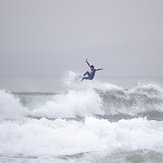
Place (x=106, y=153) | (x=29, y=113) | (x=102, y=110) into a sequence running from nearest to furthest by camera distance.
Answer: (x=106, y=153), (x=29, y=113), (x=102, y=110)

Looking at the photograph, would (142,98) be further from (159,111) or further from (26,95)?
(26,95)

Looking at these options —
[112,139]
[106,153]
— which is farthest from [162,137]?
[106,153]

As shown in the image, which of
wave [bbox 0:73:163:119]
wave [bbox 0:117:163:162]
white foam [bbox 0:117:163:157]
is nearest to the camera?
wave [bbox 0:117:163:162]

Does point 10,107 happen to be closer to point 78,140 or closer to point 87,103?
point 87,103

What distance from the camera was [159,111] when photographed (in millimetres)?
15766

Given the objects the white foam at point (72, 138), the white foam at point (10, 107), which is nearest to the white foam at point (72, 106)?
the white foam at point (10, 107)

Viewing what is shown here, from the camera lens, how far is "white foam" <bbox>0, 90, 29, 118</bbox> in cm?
1254

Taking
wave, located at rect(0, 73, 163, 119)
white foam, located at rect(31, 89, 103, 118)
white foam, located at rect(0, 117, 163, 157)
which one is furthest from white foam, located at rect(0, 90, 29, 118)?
white foam, located at rect(0, 117, 163, 157)

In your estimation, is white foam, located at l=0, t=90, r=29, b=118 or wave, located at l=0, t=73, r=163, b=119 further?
wave, located at l=0, t=73, r=163, b=119

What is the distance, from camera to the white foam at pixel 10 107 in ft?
41.1

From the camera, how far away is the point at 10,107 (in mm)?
13172

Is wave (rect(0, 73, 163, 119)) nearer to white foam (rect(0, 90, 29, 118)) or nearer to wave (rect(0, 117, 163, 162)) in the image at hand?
white foam (rect(0, 90, 29, 118))

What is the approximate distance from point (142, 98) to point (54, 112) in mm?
7259

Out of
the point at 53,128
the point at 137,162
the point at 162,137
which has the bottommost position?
the point at 137,162
